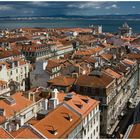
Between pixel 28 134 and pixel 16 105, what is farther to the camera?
pixel 16 105

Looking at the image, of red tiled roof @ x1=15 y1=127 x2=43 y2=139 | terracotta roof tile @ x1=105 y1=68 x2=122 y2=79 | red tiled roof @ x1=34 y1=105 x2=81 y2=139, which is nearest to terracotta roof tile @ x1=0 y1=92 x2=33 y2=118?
red tiled roof @ x1=34 y1=105 x2=81 y2=139

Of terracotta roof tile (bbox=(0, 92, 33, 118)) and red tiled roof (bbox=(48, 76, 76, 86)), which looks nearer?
terracotta roof tile (bbox=(0, 92, 33, 118))

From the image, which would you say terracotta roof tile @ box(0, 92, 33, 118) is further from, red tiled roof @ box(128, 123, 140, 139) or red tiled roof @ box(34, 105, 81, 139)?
red tiled roof @ box(128, 123, 140, 139)

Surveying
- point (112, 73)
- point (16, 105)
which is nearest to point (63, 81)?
point (112, 73)

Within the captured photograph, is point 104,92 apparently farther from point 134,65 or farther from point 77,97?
point 134,65

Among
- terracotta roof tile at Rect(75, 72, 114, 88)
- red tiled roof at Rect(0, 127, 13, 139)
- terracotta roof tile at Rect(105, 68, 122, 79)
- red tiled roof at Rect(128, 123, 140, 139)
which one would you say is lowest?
terracotta roof tile at Rect(105, 68, 122, 79)

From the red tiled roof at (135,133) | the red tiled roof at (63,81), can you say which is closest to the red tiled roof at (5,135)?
the red tiled roof at (135,133)

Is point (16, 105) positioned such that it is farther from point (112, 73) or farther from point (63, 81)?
point (112, 73)

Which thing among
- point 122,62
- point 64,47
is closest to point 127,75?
point 122,62

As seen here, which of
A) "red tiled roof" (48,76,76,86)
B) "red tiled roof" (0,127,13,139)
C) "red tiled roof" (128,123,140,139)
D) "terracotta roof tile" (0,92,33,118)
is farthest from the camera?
"red tiled roof" (48,76,76,86)

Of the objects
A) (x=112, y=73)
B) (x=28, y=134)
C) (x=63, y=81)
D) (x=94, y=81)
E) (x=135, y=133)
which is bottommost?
(x=112, y=73)

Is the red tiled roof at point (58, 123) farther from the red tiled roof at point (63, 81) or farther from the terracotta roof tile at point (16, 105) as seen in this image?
the red tiled roof at point (63, 81)
